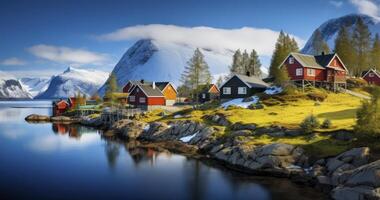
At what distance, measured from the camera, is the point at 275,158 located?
40.1 meters

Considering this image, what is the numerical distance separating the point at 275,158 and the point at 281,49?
6812 centimetres

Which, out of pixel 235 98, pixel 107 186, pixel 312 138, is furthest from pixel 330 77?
pixel 107 186

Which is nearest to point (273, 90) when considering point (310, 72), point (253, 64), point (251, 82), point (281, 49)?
point (251, 82)

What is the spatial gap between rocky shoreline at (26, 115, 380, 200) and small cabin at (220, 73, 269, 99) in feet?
69.4

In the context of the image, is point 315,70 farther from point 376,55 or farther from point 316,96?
point 376,55

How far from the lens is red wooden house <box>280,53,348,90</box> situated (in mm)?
79312

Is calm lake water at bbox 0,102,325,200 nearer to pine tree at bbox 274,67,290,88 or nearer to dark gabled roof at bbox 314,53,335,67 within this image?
pine tree at bbox 274,67,290,88

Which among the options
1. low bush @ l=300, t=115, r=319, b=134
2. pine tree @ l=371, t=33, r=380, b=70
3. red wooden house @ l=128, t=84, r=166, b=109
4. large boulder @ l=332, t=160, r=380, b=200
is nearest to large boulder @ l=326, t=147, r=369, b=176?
large boulder @ l=332, t=160, r=380, b=200

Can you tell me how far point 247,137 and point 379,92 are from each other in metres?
17.2

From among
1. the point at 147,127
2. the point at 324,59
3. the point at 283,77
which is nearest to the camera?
the point at 147,127

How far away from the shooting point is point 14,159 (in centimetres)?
4922

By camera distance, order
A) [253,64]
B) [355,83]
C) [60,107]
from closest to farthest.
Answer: [355,83]
[60,107]
[253,64]

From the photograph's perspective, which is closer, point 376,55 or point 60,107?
point 376,55

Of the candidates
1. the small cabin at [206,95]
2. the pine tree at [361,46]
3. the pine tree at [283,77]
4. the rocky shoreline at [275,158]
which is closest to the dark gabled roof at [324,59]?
the pine tree at [283,77]
